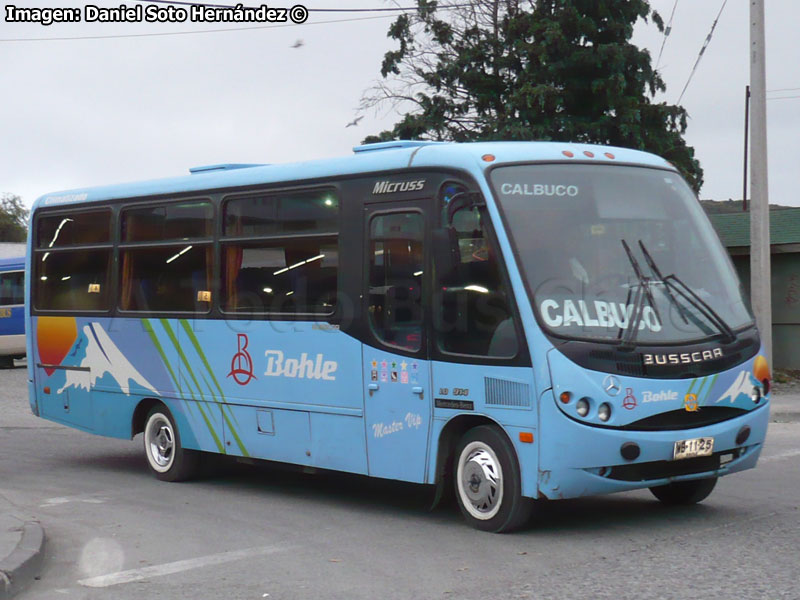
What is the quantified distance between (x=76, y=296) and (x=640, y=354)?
24.1ft

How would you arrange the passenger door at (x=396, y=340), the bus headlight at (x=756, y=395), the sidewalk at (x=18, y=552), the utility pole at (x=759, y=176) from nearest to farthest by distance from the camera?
the sidewalk at (x=18, y=552) → the bus headlight at (x=756, y=395) → the passenger door at (x=396, y=340) → the utility pole at (x=759, y=176)

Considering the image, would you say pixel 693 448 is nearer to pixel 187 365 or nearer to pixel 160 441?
pixel 187 365

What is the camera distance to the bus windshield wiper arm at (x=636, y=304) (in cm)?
855

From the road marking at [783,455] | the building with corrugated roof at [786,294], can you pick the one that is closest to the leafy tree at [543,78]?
the building with corrugated roof at [786,294]

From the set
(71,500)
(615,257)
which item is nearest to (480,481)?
(615,257)

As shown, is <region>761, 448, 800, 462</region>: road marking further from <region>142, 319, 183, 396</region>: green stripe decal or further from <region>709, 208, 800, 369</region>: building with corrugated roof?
<region>709, 208, 800, 369</region>: building with corrugated roof

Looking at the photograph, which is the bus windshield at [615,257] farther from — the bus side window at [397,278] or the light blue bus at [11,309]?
the light blue bus at [11,309]

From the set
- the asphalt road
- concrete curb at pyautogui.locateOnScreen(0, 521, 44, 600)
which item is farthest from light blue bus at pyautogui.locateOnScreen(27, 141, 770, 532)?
concrete curb at pyautogui.locateOnScreen(0, 521, 44, 600)

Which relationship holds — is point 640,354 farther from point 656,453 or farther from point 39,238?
point 39,238

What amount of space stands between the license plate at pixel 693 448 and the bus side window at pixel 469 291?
133cm

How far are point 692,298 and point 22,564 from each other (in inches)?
193

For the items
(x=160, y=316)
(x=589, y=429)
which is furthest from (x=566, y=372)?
(x=160, y=316)

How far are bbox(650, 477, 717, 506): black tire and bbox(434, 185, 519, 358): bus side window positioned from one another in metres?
2.12

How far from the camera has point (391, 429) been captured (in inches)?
383
